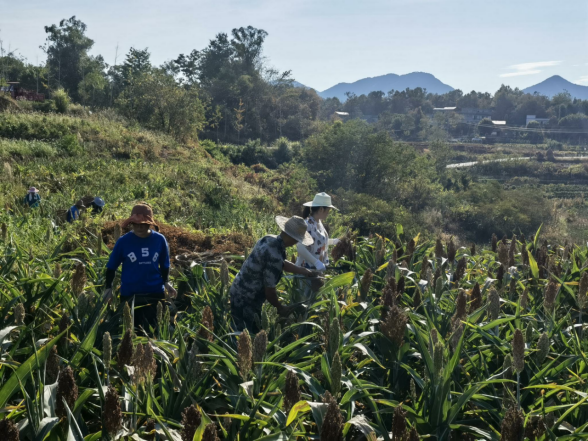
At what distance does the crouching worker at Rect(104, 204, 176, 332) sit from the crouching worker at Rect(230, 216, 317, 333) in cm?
59

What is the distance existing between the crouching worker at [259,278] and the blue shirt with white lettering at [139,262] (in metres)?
0.68

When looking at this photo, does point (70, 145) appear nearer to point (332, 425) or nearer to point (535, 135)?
point (332, 425)

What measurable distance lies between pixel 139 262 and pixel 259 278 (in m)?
0.95

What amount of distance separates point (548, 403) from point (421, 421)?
79cm

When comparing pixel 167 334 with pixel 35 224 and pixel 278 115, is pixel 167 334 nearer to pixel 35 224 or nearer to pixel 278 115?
pixel 35 224

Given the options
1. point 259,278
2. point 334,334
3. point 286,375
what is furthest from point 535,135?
point 286,375

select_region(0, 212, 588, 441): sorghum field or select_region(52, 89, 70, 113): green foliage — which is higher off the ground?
select_region(52, 89, 70, 113): green foliage

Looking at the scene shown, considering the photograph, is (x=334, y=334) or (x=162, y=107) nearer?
(x=334, y=334)

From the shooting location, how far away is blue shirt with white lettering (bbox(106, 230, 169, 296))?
3.86m

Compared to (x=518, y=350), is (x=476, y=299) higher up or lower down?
lower down

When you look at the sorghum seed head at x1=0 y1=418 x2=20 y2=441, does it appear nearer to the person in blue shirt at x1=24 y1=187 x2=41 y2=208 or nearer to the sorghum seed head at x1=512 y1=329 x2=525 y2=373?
the sorghum seed head at x1=512 y1=329 x2=525 y2=373

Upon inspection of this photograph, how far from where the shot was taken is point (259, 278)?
3746 mm

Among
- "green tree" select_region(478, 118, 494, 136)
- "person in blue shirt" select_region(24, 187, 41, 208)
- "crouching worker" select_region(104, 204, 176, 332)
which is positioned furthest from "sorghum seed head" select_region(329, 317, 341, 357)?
"green tree" select_region(478, 118, 494, 136)

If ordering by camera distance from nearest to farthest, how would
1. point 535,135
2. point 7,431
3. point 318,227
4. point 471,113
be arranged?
point 7,431 < point 318,227 < point 535,135 < point 471,113
